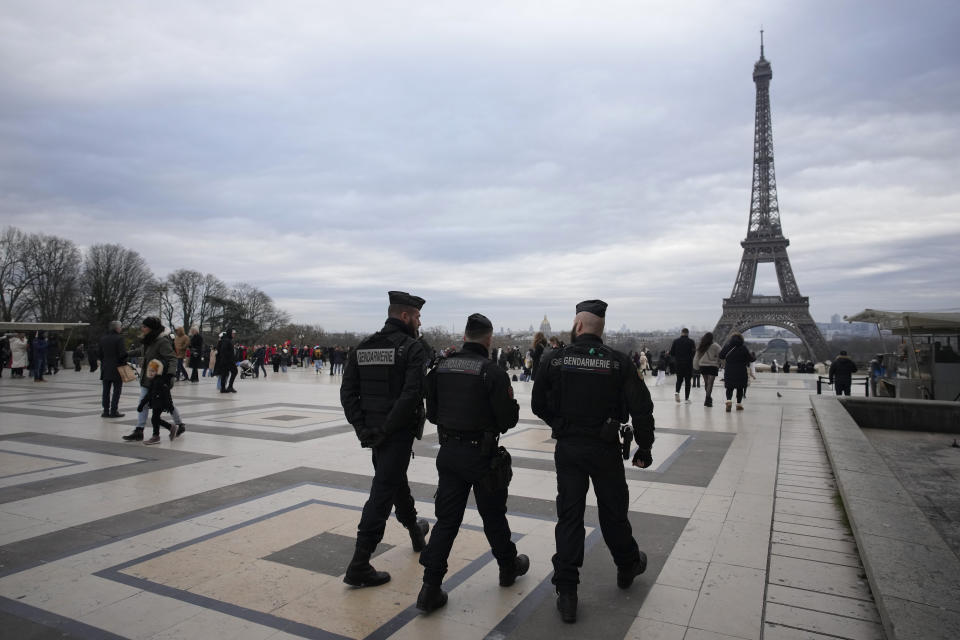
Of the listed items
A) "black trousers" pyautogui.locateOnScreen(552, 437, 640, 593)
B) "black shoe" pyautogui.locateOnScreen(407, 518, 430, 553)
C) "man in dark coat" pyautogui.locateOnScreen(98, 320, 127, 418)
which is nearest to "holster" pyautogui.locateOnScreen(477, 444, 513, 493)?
"black trousers" pyautogui.locateOnScreen(552, 437, 640, 593)

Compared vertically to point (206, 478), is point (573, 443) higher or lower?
higher

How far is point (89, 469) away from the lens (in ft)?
21.4

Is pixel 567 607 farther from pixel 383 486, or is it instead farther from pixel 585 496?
pixel 383 486

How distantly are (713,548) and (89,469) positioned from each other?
6.47 metres

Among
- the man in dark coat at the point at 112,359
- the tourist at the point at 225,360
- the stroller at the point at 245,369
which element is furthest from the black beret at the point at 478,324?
the stroller at the point at 245,369

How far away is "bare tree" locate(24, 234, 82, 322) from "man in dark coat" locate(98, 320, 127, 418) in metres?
45.3

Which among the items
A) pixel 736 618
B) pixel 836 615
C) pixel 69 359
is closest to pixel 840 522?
pixel 836 615

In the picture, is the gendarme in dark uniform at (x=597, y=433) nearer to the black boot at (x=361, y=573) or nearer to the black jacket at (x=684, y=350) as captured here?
the black boot at (x=361, y=573)

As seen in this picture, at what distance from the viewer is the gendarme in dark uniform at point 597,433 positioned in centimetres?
338

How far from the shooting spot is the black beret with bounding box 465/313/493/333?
3645 mm

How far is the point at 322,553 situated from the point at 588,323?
8.01 ft

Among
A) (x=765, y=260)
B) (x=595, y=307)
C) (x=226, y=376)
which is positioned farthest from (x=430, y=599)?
(x=765, y=260)

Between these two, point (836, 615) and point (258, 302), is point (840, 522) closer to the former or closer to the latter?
point (836, 615)

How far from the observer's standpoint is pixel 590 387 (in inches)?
135
